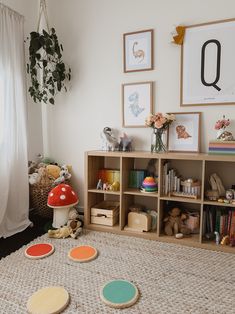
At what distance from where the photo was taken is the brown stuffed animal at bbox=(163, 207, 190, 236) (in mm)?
2150

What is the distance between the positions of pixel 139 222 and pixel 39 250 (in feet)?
2.90

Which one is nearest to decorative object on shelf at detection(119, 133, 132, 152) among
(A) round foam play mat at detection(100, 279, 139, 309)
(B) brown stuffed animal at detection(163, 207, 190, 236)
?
(B) brown stuffed animal at detection(163, 207, 190, 236)

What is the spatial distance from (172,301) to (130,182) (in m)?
1.18

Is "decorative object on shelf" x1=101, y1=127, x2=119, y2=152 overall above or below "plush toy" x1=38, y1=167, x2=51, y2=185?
above

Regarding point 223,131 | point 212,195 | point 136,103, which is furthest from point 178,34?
point 212,195

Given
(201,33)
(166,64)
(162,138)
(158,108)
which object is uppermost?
(201,33)

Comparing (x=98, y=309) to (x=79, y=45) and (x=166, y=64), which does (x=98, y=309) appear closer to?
(x=166, y=64)

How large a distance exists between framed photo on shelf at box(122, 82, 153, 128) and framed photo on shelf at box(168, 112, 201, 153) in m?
0.28

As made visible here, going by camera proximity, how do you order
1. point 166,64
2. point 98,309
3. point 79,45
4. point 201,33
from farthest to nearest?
point 79,45, point 166,64, point 201,33, point 98,309

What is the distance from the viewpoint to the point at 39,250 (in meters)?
1.93

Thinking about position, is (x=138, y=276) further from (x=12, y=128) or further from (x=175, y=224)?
(x=12, y=128)

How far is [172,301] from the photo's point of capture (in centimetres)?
138

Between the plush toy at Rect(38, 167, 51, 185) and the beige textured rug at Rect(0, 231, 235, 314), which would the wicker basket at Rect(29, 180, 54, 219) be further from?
the beige textured rug at Rect(0, 231, 235, 314)

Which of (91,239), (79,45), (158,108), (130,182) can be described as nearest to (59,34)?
(79,45)
